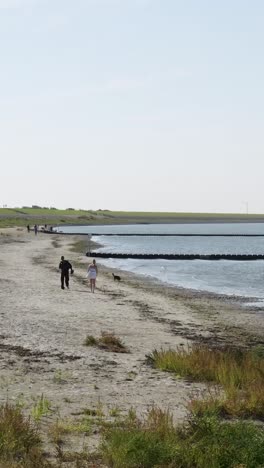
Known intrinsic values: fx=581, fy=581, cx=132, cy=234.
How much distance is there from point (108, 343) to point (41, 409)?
6.78 metres

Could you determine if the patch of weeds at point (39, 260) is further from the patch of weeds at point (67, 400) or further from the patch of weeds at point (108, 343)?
the patch of weeds at point (67, 400)

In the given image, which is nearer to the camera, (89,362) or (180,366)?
(180,366)

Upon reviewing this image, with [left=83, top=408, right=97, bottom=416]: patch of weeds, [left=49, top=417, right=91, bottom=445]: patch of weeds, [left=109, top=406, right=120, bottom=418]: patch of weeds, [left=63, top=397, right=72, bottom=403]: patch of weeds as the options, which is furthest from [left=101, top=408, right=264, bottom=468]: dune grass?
[left=63, top=397, right=72, bottom=403]: patch of weeds

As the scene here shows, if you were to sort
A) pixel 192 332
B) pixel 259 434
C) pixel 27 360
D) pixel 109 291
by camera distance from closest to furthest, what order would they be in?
pixel 259 434 → pixel 27 360 → pixel 192 332 → pixel 109 291

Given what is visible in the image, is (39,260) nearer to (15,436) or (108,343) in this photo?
(108,343)

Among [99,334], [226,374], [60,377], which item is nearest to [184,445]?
[226,374]

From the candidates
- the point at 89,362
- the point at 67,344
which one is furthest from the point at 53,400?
the point at 67,344

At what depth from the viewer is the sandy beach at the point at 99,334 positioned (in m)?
11.9

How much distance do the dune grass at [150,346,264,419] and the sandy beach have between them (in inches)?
17.6

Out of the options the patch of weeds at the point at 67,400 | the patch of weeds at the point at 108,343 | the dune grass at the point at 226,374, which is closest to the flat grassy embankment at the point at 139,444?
the dune grass at the point at 226,374

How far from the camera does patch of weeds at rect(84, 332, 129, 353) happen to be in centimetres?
1664

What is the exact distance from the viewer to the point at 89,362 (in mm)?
14992

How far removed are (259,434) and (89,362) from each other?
23.4ft

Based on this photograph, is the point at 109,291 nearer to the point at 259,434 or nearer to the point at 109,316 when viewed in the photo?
the point at 109,316
